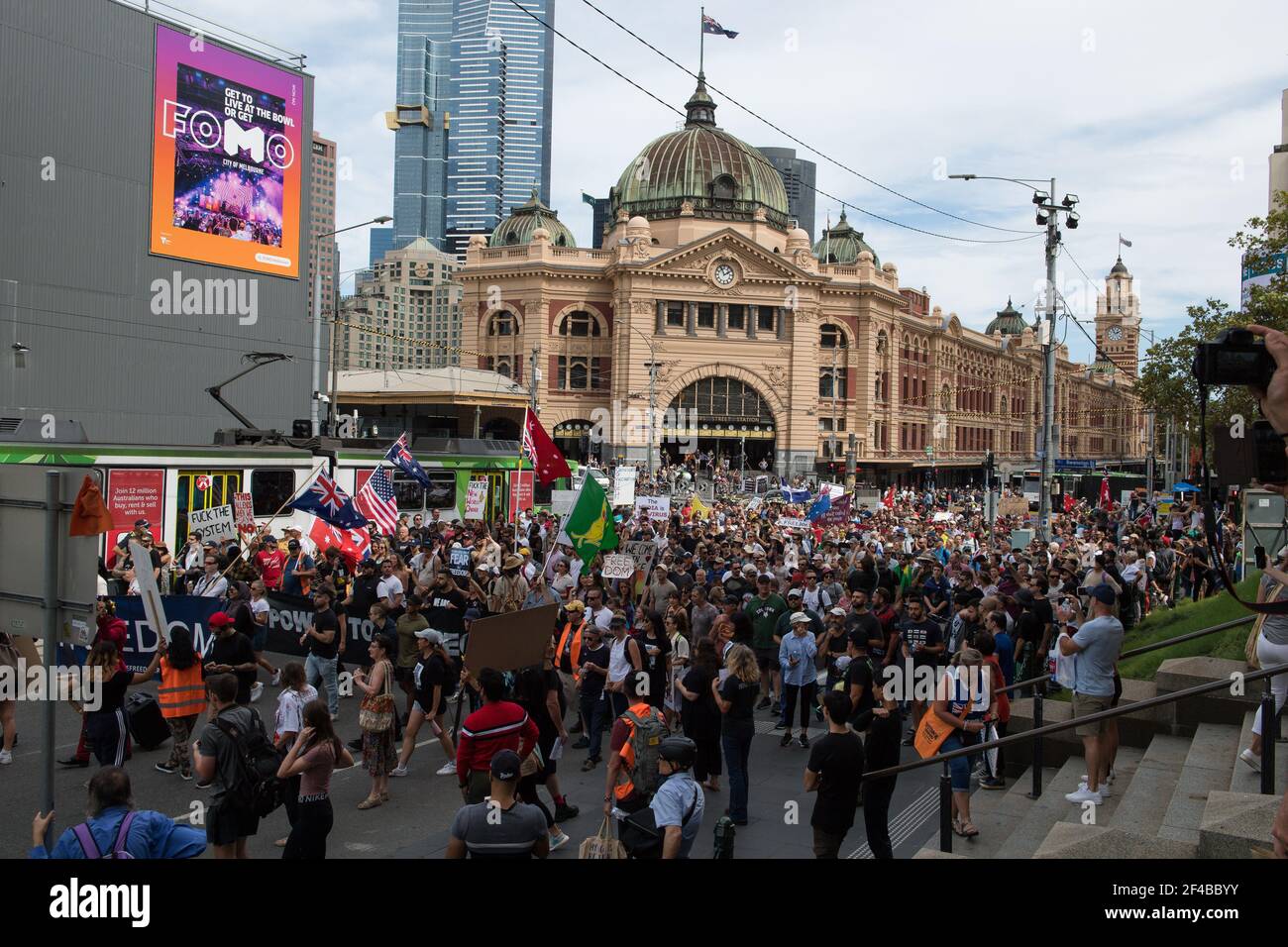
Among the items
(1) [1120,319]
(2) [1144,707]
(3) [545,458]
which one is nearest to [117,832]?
(2) [1144,707]

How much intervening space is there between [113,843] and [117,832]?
0.17 feet

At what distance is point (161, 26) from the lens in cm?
3622

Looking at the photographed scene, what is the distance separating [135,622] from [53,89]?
3002 centimetres

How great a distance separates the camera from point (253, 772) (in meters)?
6.68

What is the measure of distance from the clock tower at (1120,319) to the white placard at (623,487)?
120 metres

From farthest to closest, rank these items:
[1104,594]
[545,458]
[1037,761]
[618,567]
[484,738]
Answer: [545,458]
[618,567]
[1037,761]
[1104,594]
[484,738]

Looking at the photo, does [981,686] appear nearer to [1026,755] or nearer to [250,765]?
[1026,755]

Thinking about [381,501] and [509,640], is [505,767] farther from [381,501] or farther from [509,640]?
[381,501]

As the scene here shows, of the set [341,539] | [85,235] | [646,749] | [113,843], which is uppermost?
[85,235]

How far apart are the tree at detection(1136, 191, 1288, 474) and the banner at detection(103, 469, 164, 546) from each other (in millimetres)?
21736

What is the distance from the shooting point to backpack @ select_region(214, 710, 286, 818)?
21.7 ft

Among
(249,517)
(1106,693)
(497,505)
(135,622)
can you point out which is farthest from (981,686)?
(497,505)

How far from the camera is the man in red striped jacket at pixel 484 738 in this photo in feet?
23.5

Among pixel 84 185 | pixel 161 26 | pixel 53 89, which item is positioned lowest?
pixel 84 185
